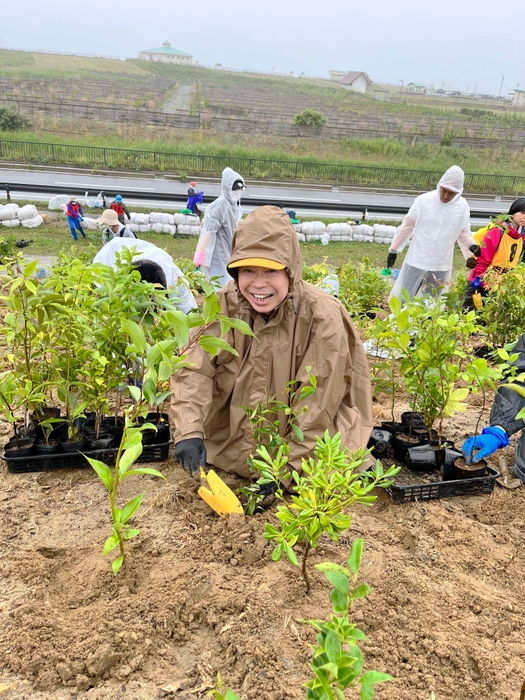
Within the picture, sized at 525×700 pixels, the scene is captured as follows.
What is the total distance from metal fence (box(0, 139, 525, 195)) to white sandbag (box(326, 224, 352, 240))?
8.55 metres

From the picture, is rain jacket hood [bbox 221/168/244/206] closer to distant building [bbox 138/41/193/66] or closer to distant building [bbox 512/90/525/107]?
distant building [bbox 512/90/525/107]

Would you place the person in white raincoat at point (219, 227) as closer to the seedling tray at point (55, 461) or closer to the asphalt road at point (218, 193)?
the seedling tray at point (55, 461)

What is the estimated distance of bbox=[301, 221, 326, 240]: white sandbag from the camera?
35.3 feet

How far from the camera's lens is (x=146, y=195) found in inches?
492

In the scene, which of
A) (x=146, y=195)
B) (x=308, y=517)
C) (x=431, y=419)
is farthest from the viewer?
(x=146, y=195)

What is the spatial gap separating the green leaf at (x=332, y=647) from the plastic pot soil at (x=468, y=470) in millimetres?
1567

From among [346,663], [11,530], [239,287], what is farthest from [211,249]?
[346,663]

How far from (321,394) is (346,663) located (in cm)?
131

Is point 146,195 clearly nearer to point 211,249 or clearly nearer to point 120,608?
point 211,249

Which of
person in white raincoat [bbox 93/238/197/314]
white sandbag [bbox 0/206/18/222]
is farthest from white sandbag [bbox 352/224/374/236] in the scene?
person in white raincoat [bbox 93/238/197/314]

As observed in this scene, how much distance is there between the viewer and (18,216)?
32.9ft

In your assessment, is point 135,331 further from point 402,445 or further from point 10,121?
point 10,121

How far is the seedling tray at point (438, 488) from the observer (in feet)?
7.36

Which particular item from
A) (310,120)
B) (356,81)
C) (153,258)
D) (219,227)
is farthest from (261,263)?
(356,81)
